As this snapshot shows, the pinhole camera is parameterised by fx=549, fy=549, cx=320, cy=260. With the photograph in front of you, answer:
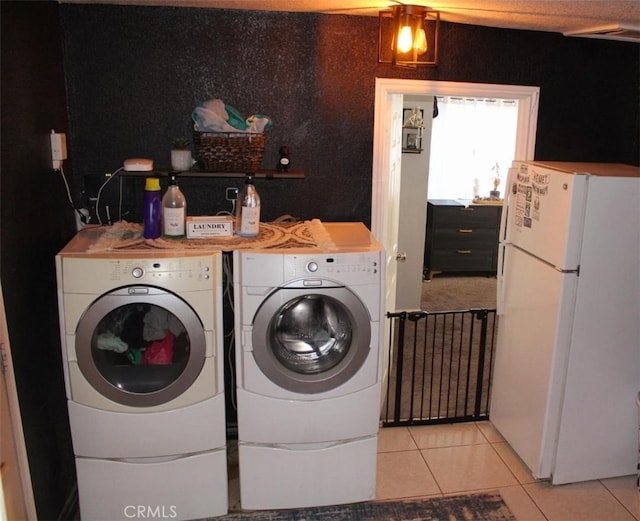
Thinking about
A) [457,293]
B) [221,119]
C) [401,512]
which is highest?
[221,119]

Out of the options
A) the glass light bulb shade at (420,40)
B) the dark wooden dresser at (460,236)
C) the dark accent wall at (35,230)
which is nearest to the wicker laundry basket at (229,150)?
the dark accent wall at (35,230)

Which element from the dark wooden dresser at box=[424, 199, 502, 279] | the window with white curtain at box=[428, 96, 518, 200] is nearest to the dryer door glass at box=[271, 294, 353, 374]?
the dark wooden dresser at box=[424, 199, 502, 279]

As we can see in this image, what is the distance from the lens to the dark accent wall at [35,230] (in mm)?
1941

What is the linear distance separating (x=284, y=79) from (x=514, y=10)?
43.3 inches

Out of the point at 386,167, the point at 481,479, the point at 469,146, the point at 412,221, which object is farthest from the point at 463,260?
the point at 481,479

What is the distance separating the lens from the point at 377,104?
2.83 metres

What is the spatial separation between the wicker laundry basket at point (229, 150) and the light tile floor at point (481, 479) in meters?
1.67

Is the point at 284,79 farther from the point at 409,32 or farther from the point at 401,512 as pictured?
the point at 401,512

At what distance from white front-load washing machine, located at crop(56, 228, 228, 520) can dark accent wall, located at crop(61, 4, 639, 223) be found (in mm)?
659

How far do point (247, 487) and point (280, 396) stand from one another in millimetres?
471

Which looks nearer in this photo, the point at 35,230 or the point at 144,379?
the point at 35,230

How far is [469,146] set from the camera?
6086 mm

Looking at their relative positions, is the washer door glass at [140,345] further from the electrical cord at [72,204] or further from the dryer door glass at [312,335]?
the electrical cord at [72,204]

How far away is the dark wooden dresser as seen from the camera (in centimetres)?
586
